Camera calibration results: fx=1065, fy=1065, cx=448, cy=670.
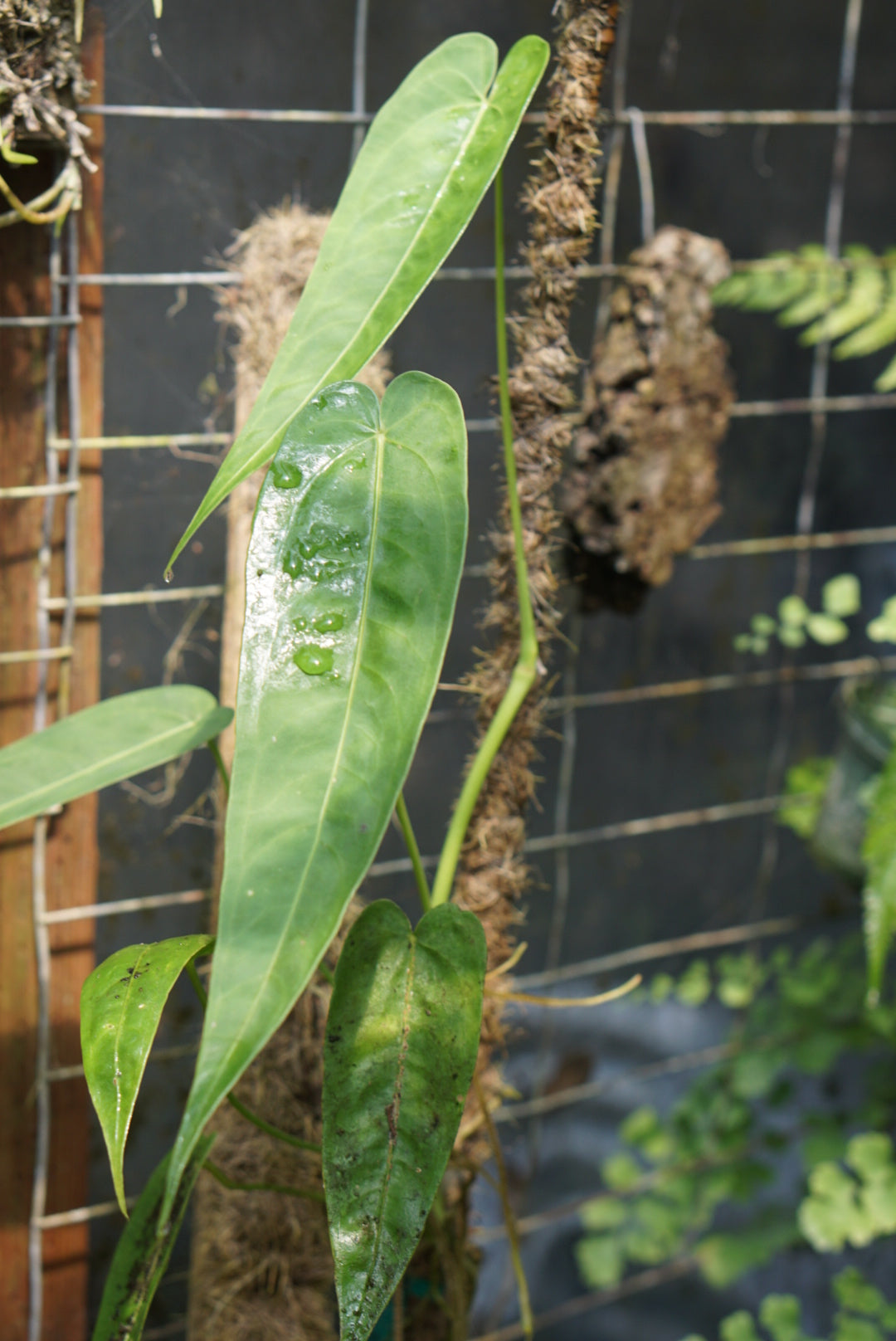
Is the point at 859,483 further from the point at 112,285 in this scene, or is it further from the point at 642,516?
the point at 112,285

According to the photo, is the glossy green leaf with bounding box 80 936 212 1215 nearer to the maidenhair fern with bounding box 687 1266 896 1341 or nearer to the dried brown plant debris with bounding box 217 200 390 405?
the dried brown plant debris with bounding box 217 200 390 405

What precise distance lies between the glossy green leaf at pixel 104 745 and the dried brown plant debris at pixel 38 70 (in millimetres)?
457

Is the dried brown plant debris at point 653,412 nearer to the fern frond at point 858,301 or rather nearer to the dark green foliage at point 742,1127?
the fern frond at point 858,301

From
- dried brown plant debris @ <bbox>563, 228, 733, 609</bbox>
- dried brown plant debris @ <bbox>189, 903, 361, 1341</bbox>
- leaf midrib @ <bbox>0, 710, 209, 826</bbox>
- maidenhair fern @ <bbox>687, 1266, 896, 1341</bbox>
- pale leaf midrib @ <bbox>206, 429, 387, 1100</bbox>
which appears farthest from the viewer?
maidenhair fern @ <bbox>687, 1266, 896, 1341</bbox>

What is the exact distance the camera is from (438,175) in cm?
74

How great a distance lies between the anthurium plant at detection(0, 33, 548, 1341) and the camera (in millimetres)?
516

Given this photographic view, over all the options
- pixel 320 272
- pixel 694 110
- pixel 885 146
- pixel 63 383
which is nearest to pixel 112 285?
pixel 63 383

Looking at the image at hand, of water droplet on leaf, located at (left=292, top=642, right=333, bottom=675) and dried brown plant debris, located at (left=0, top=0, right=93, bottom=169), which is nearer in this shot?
water droplet on leaf, located at (left=292, top=642, right=333, bottom=675)

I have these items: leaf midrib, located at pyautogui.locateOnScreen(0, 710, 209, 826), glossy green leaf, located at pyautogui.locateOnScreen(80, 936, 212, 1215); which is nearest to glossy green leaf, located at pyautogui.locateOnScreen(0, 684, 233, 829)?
leaf midrib, located at pyautogui.locateOnScreen(0, 710, 209, 826)

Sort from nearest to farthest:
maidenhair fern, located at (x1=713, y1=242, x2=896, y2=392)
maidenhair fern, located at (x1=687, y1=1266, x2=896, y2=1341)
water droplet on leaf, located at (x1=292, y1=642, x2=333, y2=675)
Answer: water droplet on leaf, located at (x1=292, y1=642, x2=333, y2=675)
maidenhair fern, located at (x1=713, y1=242, x2=896, y2=392)
maidenhair fern, located at (x1=687, y1=1266, x2=896, y2=1341)

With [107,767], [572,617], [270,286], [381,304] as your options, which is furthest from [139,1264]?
[572,617]

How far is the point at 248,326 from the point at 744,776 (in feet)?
3.35

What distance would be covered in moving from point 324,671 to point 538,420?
→ 0.37m

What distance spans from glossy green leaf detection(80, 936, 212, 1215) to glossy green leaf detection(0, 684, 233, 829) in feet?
0.51
